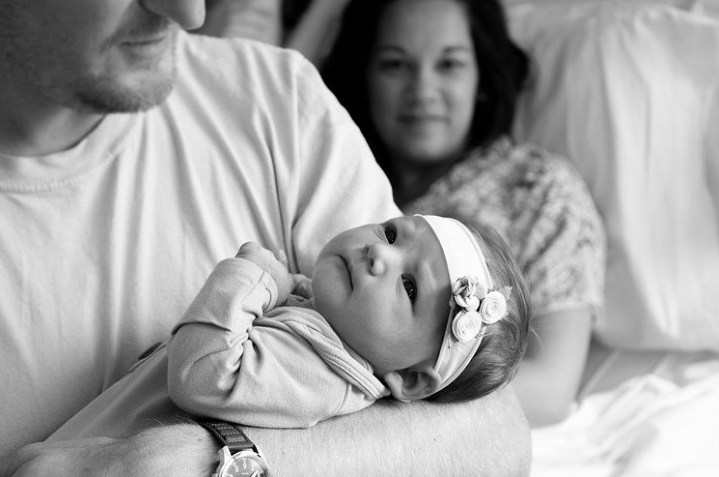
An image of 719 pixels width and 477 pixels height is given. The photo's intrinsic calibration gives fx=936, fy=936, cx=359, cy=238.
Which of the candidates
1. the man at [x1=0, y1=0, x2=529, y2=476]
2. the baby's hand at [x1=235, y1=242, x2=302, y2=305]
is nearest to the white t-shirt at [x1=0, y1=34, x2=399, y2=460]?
the man at [x1=0, y1=0, x2=529, y2=476]

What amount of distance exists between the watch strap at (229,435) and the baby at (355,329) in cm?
1

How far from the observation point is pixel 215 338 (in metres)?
1.11

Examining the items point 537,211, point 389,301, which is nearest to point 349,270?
point 389,301

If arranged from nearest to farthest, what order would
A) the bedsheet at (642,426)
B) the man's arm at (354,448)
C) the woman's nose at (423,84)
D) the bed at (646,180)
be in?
1. the man's arm at (354,448)
2. the bedsheet at (642,426)
3. the bed at (646,180)
4. the woman's nose at (423,84)

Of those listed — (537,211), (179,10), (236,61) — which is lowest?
(537,211)

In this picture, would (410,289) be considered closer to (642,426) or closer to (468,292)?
(468,292)

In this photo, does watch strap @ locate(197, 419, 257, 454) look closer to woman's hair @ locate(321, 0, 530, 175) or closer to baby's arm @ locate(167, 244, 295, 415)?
baby's arm @ locate(167, 244, 295, 415)

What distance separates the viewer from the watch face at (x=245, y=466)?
3.64 ft

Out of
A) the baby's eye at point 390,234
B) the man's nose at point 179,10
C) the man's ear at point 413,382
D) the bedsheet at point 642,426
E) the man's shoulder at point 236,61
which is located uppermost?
the man's nose at point 179,10

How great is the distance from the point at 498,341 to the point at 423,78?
137 cm

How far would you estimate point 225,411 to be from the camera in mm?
1147

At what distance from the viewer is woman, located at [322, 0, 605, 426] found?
7.25ft

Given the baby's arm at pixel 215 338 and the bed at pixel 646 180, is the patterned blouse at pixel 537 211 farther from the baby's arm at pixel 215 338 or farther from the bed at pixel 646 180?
the baby's arm at pixel 215 338

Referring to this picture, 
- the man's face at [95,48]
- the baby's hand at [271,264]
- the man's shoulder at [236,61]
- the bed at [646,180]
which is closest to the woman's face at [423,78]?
the bed at [646,180]
